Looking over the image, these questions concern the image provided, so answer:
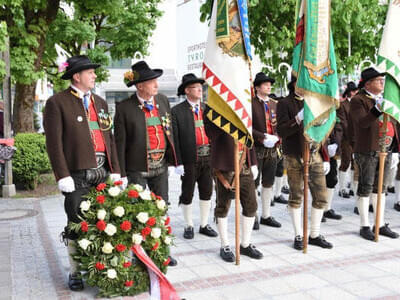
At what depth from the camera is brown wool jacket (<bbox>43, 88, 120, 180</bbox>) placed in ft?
13.6

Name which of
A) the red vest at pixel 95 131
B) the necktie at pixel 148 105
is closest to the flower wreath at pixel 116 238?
the red vest at pixel 95 131

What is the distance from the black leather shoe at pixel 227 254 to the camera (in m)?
5.13

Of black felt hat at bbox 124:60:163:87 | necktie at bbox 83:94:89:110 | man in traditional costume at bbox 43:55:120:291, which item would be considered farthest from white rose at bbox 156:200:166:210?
black felt hat at bbox 124:60:163:87

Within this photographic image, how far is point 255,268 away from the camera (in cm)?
487

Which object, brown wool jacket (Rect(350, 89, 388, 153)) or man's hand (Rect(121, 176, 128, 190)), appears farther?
brown wool jacket (Rect(350, 89, 388, 153))

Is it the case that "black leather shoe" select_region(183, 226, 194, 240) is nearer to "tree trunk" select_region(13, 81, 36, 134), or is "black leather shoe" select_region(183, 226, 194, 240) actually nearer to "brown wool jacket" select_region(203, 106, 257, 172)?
"brown wool jacket" select_region(203, 106, 257, 172)

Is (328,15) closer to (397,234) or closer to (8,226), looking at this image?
(397,234)

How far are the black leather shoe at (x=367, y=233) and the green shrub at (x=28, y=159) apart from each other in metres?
7.18

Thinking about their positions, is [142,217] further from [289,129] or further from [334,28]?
[334,28]

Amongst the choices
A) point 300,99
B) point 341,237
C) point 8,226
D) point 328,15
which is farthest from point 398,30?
point 8,226

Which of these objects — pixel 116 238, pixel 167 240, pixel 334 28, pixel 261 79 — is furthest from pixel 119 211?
pixel 334 28

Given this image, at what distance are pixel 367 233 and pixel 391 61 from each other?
7.68ft

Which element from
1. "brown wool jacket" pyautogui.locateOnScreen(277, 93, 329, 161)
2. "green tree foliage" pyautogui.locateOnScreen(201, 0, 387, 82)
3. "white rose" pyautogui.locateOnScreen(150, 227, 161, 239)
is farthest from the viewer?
"green tree foliage" pyautogui.locateOnScreen(201, 0, 387, 82)

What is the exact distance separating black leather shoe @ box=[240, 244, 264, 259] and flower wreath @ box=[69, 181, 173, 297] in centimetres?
132
